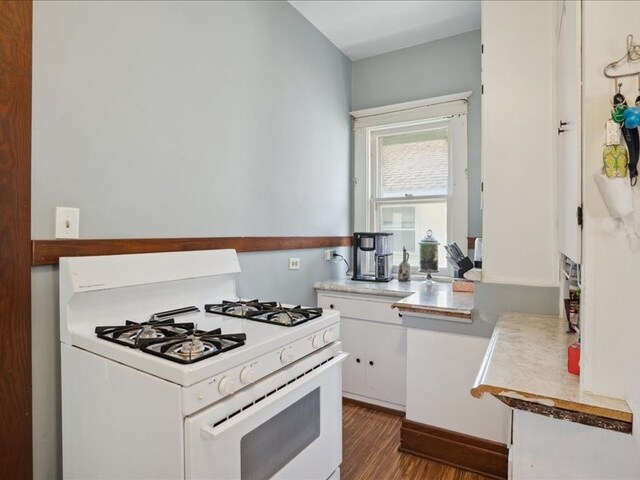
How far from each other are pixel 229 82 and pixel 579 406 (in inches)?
80.5

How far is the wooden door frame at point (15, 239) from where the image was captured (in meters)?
1.14

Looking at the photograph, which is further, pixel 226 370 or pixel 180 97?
pixel 180 97

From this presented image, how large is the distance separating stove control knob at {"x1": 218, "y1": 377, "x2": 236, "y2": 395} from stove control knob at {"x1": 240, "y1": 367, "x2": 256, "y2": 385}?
0.04 m

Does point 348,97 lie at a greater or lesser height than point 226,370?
greater

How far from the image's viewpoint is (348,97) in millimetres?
3268

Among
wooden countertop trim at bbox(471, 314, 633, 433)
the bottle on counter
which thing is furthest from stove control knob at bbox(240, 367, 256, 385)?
the bottle on counter

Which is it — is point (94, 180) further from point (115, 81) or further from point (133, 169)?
point (115, 81)

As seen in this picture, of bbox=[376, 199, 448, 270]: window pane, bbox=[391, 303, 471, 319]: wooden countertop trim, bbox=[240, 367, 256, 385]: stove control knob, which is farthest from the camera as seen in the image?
bbox=[376, 199, 448, 270]: window pane

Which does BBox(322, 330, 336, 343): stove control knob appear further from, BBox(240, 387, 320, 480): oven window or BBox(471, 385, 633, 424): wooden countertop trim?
BBox(471, 385, 633, 424): wooden countertop trim

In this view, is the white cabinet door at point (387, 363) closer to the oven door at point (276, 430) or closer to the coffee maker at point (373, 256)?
the coffee maker at point (373, 256)

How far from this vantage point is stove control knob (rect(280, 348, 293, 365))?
125 cm

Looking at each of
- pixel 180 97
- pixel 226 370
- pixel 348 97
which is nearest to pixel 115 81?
pixel 180 97

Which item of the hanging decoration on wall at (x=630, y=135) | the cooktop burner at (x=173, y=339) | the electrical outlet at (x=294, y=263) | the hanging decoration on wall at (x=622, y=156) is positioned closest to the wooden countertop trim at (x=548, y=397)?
the hanging decoration on wall at (x=622, y=156)

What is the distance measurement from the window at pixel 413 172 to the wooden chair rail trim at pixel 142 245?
105 cm
